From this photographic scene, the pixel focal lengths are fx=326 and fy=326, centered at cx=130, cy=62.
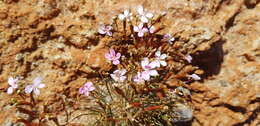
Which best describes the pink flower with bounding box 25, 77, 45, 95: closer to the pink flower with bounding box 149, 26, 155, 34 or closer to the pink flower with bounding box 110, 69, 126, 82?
the pink flower with bounding box 110, 69, 126, 82

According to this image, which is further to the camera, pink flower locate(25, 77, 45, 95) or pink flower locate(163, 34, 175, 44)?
pink flower locate(163, 34, 175, 44)

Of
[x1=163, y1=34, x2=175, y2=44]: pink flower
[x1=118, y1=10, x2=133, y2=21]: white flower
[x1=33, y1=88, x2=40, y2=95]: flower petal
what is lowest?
[x1=33, y1=88, x2=40, y2=95]: flower petal

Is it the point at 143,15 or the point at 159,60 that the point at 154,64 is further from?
the point at 143,15

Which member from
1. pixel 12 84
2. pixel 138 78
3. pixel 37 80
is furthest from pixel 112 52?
pixel 12 84

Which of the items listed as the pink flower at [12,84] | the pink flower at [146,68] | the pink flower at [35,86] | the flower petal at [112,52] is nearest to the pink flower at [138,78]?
the pink flower at [146,68]

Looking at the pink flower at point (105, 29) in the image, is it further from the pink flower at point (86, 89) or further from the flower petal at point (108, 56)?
the pink flower at point (86, 89)

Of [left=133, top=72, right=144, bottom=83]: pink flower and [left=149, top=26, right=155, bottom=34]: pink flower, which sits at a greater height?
[left=149, top=26, right=155, bottom=34]: pink flower

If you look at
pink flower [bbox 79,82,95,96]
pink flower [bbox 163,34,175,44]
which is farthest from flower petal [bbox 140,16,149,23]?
pink flower [bbox 79,82,95,96]
